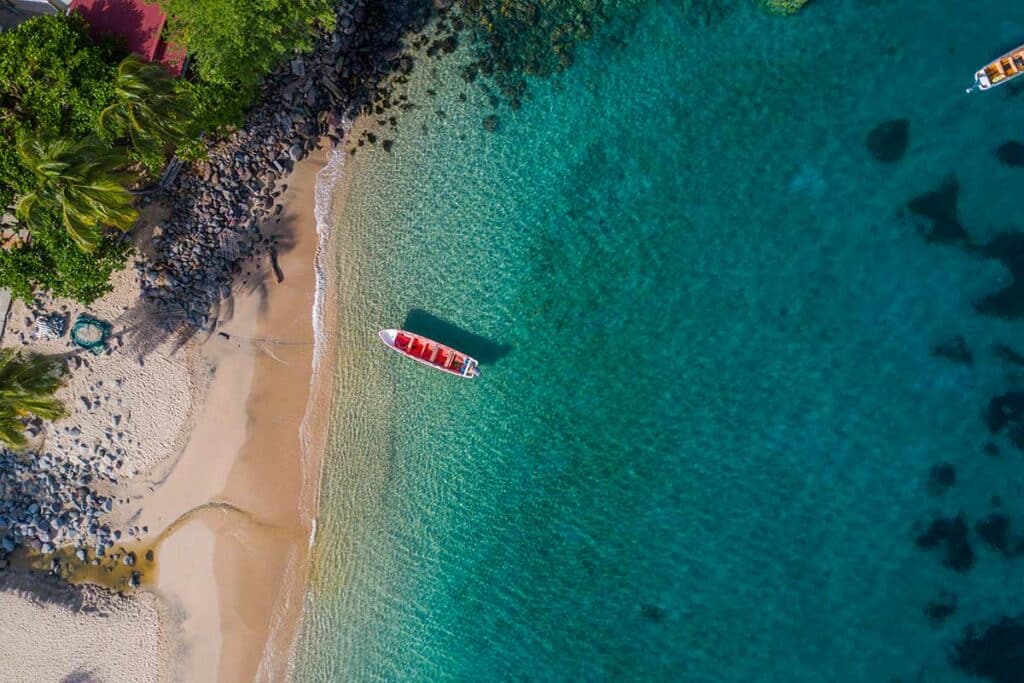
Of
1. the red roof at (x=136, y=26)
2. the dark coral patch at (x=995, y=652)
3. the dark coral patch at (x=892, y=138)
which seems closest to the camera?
the red roof at (x=136, y=26)

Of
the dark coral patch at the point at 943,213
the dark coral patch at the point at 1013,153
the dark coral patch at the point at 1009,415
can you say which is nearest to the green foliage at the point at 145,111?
the dark coral patch at the point at 943,213

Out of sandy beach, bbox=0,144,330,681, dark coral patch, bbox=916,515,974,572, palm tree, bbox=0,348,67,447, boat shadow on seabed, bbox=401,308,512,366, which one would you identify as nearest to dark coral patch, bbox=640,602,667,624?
dark coral patch, bbox=916,515,974,572

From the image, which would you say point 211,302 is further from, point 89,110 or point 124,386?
Answer: point 89,110

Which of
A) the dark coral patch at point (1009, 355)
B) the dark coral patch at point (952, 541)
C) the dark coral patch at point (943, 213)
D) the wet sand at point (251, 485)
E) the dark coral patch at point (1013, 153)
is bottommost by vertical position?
the wet sand at point (251, 485)

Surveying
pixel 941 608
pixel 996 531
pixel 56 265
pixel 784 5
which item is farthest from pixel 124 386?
pixel 996 531

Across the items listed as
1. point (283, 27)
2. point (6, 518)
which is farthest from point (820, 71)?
point (6, 518)

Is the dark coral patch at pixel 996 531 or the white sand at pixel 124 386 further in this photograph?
the white sand at pixel 124 386

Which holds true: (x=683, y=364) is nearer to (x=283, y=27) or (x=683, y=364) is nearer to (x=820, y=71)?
(x=820, y=71)

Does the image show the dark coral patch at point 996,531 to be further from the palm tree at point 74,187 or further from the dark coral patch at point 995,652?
the palm tree at point 74,187
